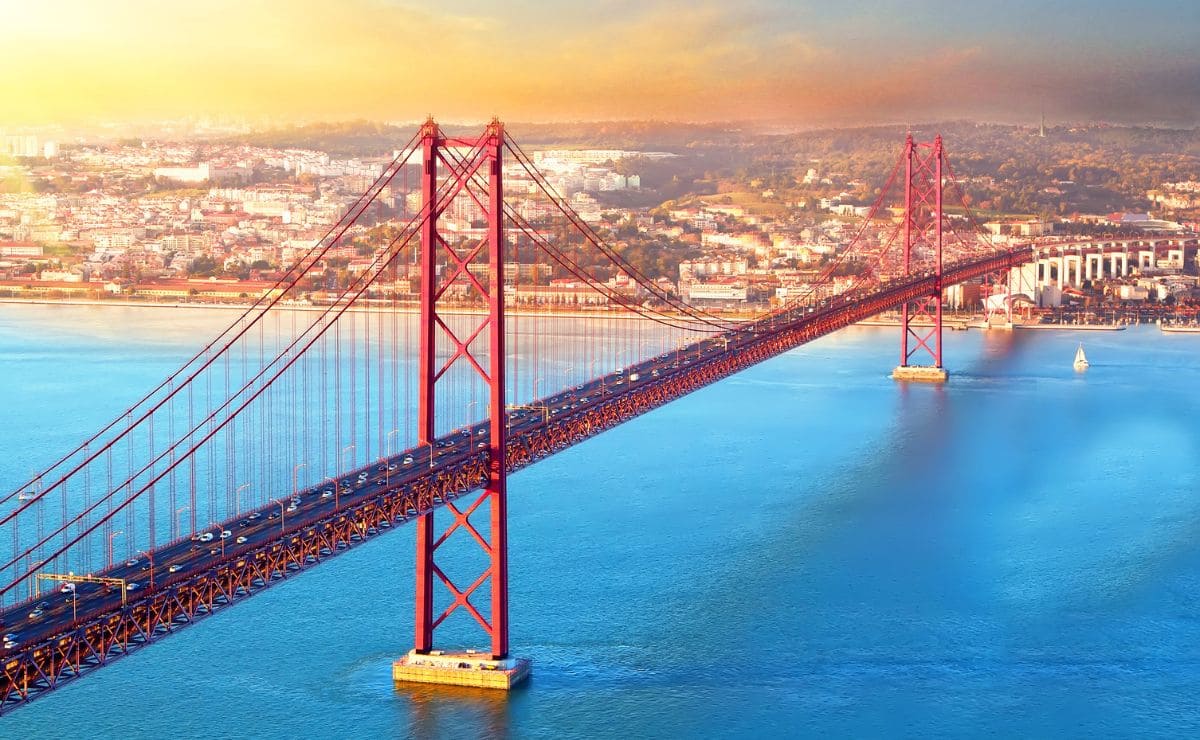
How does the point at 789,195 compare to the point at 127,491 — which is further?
the point at 789,195

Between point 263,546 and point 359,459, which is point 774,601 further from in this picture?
point 359,459

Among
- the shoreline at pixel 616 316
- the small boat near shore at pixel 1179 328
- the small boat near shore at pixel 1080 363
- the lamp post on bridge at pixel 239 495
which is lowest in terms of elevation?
the lamp post on bridge at pixel 239 495

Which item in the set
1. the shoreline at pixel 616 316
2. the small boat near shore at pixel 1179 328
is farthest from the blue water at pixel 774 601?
the small boat near shore at pixel 1179 328

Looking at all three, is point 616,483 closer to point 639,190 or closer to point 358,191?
point 358,191

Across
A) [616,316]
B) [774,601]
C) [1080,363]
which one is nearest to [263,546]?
[774,601]

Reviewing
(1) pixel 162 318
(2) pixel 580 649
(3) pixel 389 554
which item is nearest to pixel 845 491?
(3) pixel 389 554

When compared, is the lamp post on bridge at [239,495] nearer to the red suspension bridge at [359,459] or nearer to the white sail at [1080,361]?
the red suspension bridge at [359,459]
